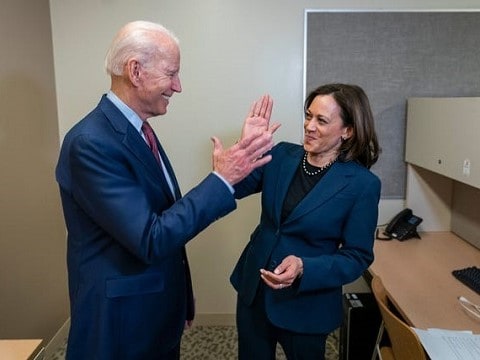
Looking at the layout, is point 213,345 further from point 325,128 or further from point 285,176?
point 325,128

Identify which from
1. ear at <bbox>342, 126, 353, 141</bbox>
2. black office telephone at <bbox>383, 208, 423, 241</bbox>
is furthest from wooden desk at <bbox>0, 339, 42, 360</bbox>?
black office telephone at <bbox>383, 208, 423, 241</bbox>

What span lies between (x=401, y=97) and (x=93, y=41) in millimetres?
1871

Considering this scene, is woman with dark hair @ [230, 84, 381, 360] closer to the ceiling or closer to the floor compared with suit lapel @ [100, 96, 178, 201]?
closer to the floor

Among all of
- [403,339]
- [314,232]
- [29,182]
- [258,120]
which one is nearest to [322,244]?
[314,232]

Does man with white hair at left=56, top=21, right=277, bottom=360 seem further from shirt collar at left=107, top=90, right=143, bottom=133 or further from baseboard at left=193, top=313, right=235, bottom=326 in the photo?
baseboard at left=193, top=313, right=235, bottom=326

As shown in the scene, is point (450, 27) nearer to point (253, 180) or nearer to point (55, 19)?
point (253, 180)

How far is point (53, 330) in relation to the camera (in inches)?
99.6

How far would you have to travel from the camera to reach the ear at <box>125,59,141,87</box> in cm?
111

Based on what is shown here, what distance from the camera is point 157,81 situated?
3.75ft

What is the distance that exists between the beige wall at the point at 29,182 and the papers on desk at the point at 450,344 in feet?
5.81

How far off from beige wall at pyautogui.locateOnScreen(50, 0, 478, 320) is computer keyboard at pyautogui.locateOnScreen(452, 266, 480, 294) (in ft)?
2.38

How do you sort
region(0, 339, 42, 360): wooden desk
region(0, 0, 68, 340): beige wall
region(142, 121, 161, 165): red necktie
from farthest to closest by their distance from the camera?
region(0, 0, 68, 340): beige wall < region(142, 121, 161, 165): red necktie < region(0, 339, 42, 360): wooden desk

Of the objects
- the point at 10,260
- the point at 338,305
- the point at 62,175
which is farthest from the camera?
the point at 10,260

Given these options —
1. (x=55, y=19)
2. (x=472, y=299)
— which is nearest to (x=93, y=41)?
(x=55, y=19)
